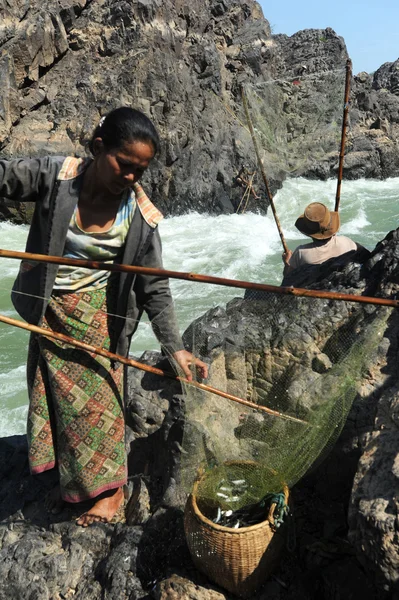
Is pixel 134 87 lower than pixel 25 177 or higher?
higher

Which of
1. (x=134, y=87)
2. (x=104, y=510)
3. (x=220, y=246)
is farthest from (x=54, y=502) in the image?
(x=134, y=87)

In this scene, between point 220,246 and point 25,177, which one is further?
point 220,246

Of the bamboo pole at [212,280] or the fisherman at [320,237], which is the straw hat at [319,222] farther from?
the bamboo pole at [212,280]

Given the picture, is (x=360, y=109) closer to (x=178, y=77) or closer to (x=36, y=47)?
(x=178, y=77)

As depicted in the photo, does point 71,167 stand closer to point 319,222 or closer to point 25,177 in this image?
point 25,177

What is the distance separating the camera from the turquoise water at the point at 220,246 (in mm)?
5914

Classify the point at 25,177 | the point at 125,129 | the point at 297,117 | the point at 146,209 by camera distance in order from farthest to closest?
1. the point at 297,117
2. the point at 146,209
3. the point at 25,177
4. the point at 125,129

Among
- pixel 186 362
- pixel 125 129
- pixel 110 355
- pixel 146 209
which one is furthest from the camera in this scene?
pixel 186 362

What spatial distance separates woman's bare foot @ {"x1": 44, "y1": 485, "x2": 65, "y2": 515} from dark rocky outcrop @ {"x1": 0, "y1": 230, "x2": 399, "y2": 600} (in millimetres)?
32

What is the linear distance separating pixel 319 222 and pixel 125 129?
94.8 inches

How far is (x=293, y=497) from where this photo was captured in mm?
2178

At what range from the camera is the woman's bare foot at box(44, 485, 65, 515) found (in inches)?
93.5

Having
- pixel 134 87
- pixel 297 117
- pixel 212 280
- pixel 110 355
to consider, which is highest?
pixel 134 87

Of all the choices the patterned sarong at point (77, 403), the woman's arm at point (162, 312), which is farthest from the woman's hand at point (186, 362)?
the patterned sarong at point (77, 403)
